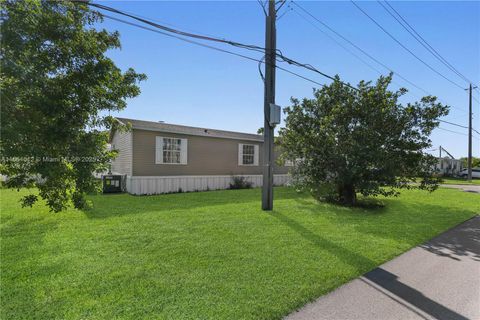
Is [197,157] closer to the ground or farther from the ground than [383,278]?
farther from the ground

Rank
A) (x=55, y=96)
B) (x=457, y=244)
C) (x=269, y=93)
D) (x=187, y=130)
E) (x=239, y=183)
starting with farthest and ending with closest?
(x=239, y=183) < (x=187, y=130) < (x=269, y=93) < (x=457, y=244) < (x=55, y=96)

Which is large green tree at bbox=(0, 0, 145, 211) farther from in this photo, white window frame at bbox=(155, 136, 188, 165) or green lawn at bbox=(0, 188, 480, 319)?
white window frame at bbox=(155, 136, 188, 165)

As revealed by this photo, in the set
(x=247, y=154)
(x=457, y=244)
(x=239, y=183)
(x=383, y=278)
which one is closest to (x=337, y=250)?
(x=383, y=278)

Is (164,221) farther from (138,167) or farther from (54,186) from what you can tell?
(138,167)

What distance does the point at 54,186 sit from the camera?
4312mm

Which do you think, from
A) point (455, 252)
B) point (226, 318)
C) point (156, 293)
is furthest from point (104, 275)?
point (455, 252)

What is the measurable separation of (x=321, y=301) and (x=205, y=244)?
2457 millimetres

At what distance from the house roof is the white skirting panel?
2100 millimetres

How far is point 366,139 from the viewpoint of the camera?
9.21 meters

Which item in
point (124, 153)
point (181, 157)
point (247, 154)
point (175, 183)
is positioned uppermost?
point (247, 154)

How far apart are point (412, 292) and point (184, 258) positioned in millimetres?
3114

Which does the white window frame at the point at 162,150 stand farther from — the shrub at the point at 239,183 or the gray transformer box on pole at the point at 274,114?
the gray transformer box on pole at the point at 274,114

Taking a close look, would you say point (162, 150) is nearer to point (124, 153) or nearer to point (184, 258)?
point (124, 153)

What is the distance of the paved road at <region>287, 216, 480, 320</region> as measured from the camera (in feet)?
9.94
